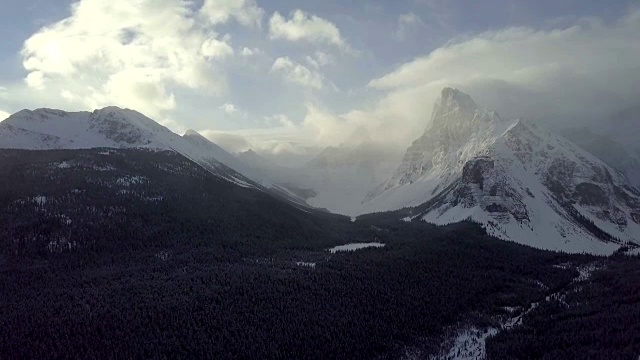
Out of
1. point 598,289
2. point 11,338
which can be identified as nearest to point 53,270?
point 11,338

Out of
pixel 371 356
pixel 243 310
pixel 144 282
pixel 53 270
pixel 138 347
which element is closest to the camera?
pixel 138 347

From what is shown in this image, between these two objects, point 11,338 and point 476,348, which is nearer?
point 11,338

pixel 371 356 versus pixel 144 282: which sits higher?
pixel 144 282

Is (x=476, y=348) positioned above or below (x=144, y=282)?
below

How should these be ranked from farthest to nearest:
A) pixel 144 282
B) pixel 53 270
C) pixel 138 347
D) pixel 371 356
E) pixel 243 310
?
pixel 53 270 < pixel 144 282 < pixel 243 310 < pixel 371 356 < pixel 138 347

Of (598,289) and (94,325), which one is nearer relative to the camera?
(94,325)

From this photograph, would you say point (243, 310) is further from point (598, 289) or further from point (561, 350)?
point (598, 289)

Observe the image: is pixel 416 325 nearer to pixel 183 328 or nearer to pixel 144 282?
pixel 183 328

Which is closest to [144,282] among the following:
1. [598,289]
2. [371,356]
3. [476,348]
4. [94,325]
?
[94,325]

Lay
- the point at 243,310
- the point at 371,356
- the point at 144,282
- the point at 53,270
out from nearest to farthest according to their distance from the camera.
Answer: the point at 371,356, the point at 243,310, the point at 144,282, the point at 53,270
